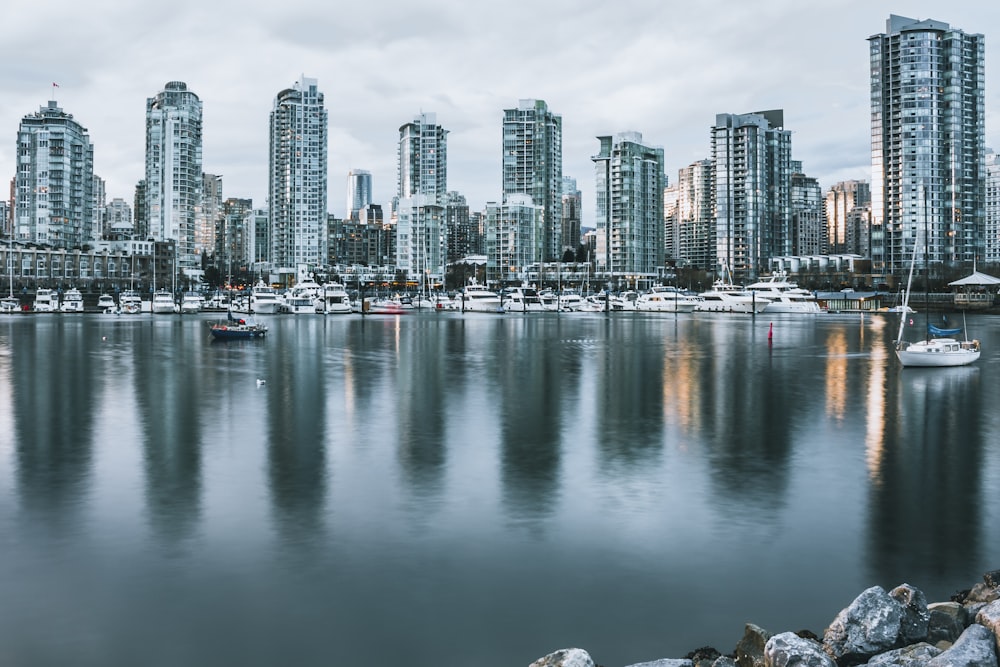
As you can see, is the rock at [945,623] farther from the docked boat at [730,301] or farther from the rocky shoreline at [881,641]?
the docked boat at [730,301]

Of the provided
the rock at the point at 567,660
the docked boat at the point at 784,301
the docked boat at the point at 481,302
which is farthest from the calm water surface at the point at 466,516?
the docked boat at the point at 481,302

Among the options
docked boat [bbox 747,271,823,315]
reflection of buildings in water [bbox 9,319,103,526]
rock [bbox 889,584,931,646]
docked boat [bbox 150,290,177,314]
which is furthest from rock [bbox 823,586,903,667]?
docked boat [bbox 150,290,177,314]

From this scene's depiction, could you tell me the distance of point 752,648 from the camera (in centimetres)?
993

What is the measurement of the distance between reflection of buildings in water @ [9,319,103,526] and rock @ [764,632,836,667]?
12.9m

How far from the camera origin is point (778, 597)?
1225 centimetres

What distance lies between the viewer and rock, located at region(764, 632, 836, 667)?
9211 mm

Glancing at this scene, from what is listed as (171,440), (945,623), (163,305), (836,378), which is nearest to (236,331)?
(171,440)

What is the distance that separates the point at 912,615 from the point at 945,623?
1.59ft

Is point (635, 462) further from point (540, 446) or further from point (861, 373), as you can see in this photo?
point (861, 373)

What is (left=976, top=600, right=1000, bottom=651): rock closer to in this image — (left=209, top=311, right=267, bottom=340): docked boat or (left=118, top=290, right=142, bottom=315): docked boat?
(left=209, top=311, right=267, bottom=340): docked boat

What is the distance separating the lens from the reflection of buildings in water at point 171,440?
16500 millimetres

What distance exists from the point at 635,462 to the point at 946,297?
17545 centimetres

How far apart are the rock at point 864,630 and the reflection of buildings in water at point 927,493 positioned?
110 inches

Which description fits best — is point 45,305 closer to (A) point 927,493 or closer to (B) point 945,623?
(A) point 927,493
